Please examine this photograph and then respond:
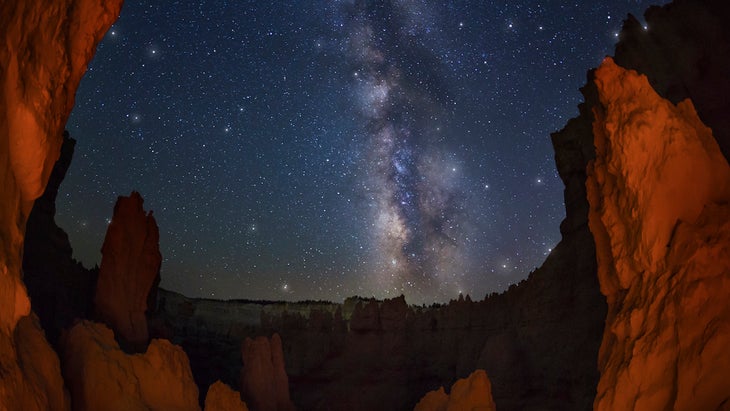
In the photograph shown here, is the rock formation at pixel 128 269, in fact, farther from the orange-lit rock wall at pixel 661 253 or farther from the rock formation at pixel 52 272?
the orange-lit rock wall at pixel 661 253

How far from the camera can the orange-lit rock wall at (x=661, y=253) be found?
5.88 m

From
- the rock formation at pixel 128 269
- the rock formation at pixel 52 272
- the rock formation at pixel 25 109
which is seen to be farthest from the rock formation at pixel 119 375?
the rock formation at pixel 52 272

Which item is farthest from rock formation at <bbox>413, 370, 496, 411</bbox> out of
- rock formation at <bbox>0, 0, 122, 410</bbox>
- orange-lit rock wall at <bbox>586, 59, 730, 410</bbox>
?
rock formation at <bbox>0, 0, 122, 410</bbox>

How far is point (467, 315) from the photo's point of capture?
26.6m

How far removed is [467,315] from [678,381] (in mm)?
21060

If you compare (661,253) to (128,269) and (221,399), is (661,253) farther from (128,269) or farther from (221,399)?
(128,269)

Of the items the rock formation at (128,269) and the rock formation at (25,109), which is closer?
the rock formation at (25,109)

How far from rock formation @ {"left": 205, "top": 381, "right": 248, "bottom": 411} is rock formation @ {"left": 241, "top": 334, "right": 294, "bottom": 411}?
6105 millimetres

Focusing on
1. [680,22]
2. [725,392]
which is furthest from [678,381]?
[680,22]

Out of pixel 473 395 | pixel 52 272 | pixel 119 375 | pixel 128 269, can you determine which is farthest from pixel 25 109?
pixel 52 272

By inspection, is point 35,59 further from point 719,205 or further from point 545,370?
point 545,370

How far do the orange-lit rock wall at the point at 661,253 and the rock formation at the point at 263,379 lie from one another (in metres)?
16.0

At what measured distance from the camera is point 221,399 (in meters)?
14.9

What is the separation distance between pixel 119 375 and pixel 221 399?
3.60 metres
